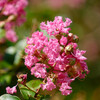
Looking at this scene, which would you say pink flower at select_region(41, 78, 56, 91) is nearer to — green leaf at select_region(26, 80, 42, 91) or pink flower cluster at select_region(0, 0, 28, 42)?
green leaf at select_region(26, 80, 42, 91)

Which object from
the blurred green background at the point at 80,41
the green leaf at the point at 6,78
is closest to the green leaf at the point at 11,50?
the blurred green background at the point at 80,41

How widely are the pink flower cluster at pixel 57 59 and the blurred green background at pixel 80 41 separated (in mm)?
430

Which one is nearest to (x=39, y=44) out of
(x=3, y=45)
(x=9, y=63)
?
(x=9, y=63)

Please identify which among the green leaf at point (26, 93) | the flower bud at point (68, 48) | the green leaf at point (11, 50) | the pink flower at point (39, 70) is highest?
the green leaf at point (11, 50)

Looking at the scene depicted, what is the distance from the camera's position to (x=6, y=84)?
1.69m

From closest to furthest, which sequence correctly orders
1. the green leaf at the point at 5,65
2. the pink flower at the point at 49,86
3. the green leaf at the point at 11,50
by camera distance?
1. the pink flower at the point at 49,86
2. the green leaf at the point at 5,65
3. the green leaf at the point at 11,50

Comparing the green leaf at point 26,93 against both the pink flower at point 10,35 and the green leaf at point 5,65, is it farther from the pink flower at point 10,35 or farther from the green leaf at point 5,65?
the pink flower at point 10,35

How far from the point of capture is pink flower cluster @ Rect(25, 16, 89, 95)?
1.14 m

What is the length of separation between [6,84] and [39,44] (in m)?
0.60

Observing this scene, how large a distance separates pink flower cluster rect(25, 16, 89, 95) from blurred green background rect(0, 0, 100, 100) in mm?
430

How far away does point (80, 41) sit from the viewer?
3482 millimetres

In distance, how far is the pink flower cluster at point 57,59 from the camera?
114 centimetres

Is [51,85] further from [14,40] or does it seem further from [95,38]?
[95,38]

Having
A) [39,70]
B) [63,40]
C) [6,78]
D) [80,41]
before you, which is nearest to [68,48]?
[63,40]
